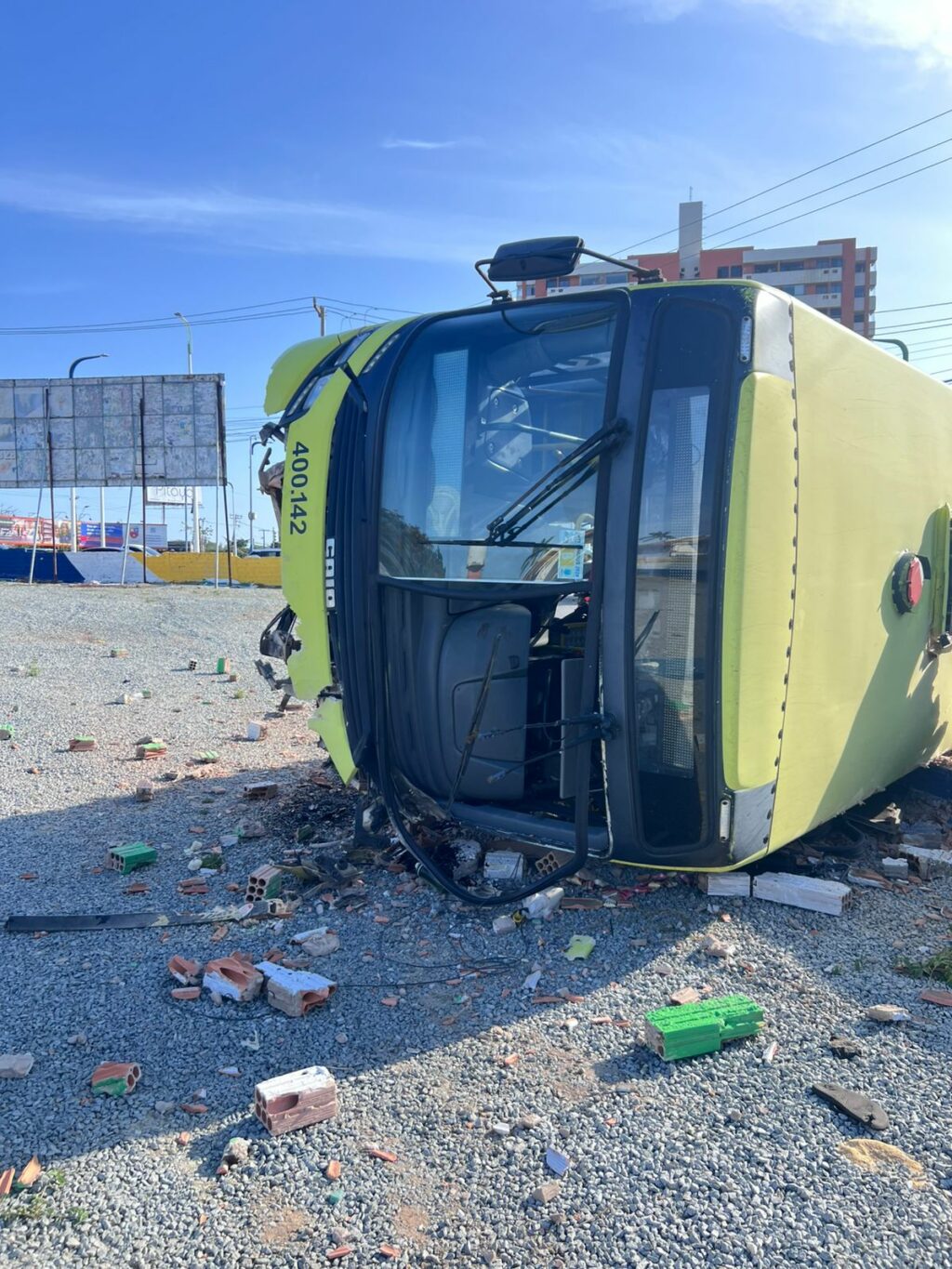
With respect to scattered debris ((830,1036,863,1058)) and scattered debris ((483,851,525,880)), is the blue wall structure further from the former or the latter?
scattered debris ((830,1036,863,1058))

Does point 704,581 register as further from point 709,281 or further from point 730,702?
point 709,281

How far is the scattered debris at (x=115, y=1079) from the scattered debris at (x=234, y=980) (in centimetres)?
49

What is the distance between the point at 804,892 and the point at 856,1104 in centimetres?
145

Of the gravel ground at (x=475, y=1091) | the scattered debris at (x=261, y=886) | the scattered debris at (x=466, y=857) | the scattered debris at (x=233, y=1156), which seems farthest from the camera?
the scattered debris at (x=466, y=857)

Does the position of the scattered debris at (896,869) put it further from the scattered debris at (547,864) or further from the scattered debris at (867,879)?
the scattered debris at (547,864)

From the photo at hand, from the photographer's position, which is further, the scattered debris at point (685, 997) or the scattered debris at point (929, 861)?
the scattered debris at point (929, 861)

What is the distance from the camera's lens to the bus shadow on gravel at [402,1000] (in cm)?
286

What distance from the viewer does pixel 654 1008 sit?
332 cm

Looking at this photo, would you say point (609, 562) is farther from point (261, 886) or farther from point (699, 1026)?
point (261, 886)

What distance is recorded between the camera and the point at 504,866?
434 cm

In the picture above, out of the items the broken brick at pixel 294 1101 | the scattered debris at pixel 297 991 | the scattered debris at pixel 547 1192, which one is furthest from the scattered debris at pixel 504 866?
the scattered debris at pixel 547 1192

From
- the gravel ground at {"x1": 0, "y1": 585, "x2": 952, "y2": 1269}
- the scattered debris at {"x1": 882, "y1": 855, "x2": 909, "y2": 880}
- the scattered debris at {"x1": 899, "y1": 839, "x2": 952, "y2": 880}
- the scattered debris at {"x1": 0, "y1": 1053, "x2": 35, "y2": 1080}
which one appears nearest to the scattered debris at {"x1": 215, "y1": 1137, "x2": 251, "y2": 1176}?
the gravel ground at {"x1": 0, "y1": 585, "x2": 952, "y2": 1269}

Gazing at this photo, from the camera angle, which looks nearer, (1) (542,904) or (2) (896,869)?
(1) (542,904)

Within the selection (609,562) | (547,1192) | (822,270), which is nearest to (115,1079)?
(547,1192)
